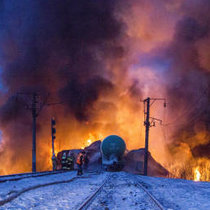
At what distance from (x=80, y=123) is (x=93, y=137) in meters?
4.93

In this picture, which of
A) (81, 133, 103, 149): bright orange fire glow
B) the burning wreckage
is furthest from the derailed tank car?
(81, 133, 103, 149): bright orange fire glow

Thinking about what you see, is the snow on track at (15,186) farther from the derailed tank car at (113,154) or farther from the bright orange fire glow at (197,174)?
the bright orange fire glow at (197,174)

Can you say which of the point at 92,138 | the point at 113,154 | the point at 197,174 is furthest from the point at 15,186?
the point at 92,138

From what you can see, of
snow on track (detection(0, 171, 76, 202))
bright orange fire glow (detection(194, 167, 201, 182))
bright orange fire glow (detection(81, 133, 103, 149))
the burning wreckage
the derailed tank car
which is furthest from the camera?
bright orange fire glow (detection(81, 133, 103, 149))

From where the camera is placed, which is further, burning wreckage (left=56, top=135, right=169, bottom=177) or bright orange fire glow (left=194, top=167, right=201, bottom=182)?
bright orange fire glow (left=194, top=167, right=201, bottom=182)

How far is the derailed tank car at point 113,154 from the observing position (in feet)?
83.6

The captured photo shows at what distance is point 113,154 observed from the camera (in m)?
25.8

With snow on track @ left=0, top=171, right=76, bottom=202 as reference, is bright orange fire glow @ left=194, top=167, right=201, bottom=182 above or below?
below

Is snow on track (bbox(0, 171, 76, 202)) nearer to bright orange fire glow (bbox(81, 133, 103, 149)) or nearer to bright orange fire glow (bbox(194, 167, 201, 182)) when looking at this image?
bright orange fire glow (bbox(194, 167, 201, 182))

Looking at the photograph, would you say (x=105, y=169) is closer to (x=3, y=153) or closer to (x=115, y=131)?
(x=115, y=131)

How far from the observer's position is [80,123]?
49094 millimetres

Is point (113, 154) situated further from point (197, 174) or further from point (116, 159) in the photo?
point (197, 174)

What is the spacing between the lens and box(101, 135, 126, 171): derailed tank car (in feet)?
83.6

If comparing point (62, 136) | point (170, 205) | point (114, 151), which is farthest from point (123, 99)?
point (170, 205)
